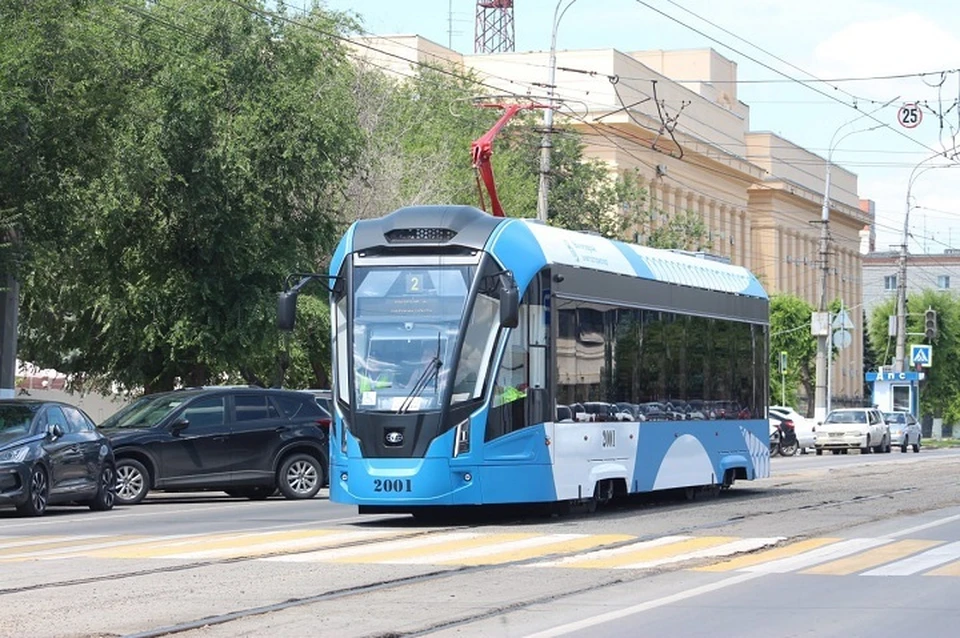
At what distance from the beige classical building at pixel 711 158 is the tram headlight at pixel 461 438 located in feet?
150

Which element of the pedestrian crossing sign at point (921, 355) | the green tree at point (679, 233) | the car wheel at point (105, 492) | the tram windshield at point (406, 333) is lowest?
the car wheel at point (105, 492)

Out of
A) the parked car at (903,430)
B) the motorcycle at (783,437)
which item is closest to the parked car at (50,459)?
the motorcycle at (783,437)

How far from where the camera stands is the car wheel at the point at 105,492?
78.1 feet

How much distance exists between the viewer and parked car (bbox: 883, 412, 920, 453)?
63625mm

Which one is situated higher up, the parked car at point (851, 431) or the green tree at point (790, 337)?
the green tree at point (790, 337)

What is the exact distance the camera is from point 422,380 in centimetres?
1842

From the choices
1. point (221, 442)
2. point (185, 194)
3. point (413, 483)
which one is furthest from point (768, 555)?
point (185, 194)

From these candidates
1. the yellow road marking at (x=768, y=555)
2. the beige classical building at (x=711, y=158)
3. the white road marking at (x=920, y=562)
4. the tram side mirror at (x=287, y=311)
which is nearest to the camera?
the white road marking at (x=920, y=562)

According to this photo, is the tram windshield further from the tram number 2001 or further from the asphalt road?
the asphalt road

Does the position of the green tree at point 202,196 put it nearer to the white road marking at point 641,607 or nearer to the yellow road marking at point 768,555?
the yellow road marking at point 768,555

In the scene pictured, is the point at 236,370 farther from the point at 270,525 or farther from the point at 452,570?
the point at 452,570

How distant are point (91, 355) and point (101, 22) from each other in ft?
36.2

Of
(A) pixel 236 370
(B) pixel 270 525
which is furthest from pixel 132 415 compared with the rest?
(A) pixel 236 370

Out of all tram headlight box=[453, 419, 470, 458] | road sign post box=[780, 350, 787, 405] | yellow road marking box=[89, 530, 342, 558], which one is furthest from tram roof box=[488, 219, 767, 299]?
road sign post box=[780, 350, 787, 405]
